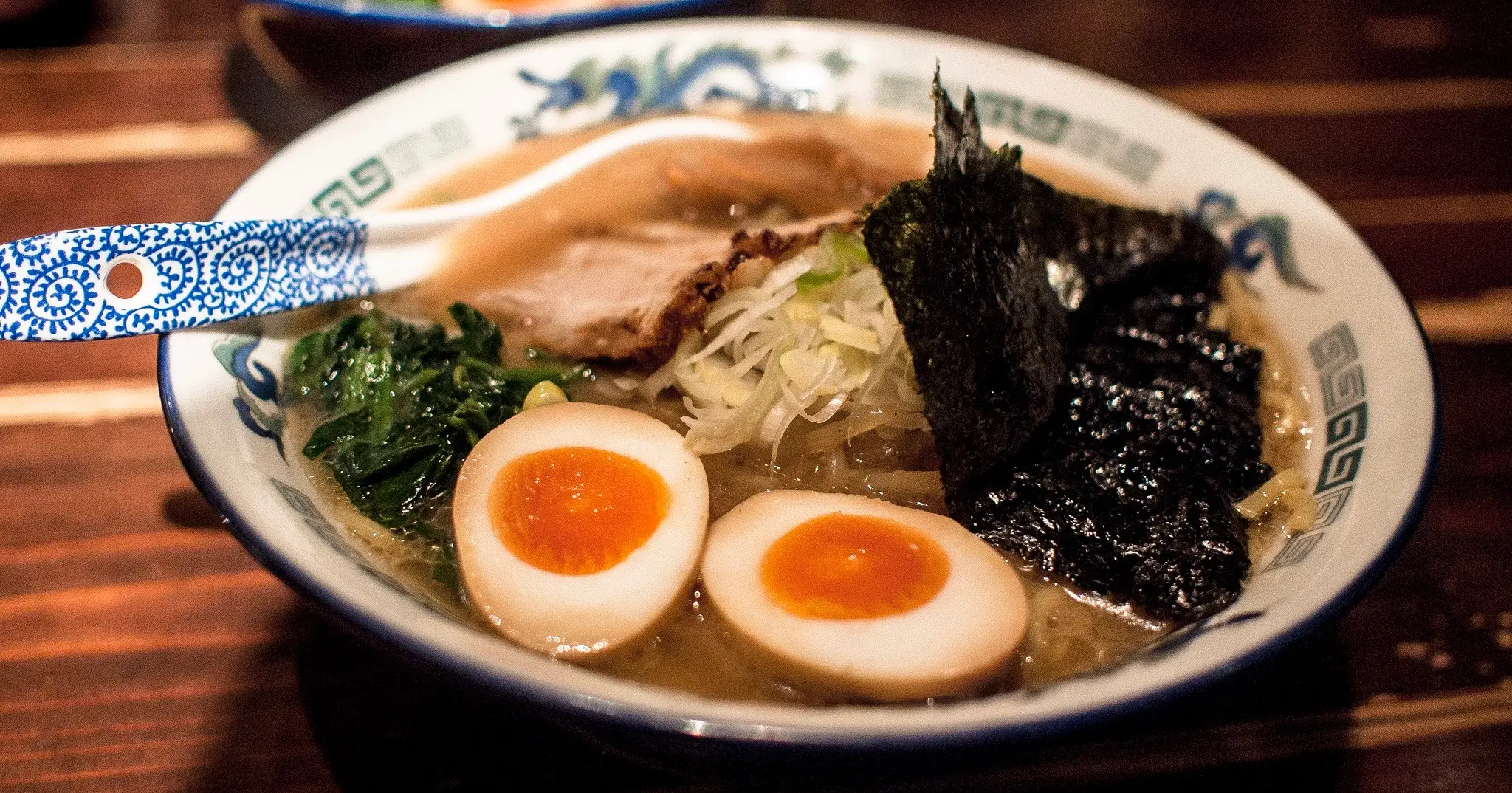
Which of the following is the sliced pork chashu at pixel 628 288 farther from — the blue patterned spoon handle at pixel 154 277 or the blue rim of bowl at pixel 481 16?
the blue rim of bowl at pixel 481 16

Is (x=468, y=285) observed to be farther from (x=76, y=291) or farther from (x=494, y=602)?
(x=494, y=602)

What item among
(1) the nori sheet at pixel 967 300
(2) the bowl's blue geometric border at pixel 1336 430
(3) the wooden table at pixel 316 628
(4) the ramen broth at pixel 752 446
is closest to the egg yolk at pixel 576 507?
(4) the ramen broth at pixel 752 446

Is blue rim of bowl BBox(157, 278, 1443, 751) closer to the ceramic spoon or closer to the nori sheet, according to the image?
the ceramic spoon

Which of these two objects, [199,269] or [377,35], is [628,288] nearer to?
[199,269]

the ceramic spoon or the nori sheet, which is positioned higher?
the nori sheet

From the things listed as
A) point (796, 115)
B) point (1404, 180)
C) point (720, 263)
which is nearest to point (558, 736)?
point (720, 263)

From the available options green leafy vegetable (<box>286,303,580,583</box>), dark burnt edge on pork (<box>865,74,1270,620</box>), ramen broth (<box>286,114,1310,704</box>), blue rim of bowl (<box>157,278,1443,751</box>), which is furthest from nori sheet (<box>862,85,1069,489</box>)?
green leafy vegetable (<box>286,303,580,583</box>)
